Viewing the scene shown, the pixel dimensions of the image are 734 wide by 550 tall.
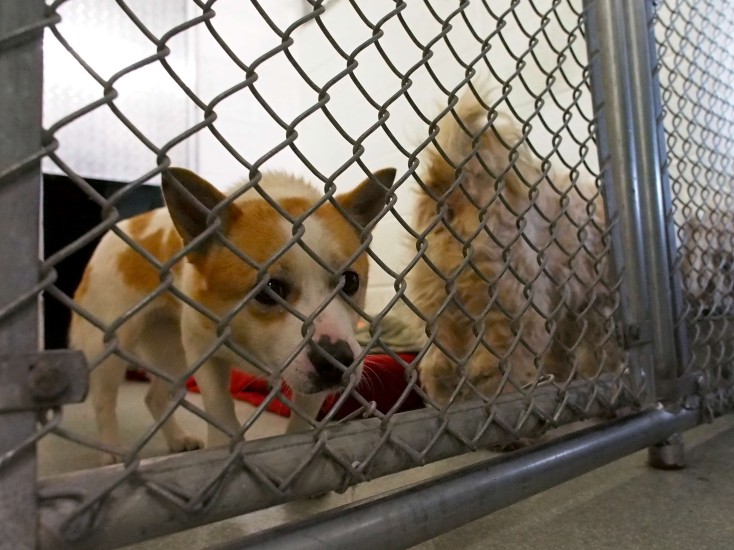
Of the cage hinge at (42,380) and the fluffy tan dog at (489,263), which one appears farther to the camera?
the fluffy tan dog at (489,263)

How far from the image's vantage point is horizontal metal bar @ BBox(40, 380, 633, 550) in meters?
0.53

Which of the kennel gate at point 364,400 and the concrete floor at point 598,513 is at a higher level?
the kennel gate at point 364,400

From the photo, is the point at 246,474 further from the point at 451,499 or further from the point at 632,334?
the point at 632,334

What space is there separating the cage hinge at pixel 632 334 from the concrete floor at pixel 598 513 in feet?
1.25

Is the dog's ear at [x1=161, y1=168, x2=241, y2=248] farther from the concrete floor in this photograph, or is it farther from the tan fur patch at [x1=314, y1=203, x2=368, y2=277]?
the concrete floor

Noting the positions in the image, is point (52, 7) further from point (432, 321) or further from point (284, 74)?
point (284, 74)

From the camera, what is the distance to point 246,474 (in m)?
0.66

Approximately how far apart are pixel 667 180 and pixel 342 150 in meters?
2.62

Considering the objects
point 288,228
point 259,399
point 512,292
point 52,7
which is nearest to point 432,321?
point 288,228

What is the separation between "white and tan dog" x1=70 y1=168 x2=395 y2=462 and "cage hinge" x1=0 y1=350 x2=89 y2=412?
0.19m

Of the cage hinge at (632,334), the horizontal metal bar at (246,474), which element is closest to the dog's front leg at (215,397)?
the horizontal metal bar at (246,474)

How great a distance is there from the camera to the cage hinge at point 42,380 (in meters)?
0.48

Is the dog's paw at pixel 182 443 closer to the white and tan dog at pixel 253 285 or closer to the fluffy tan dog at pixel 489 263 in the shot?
the white and tan dog at pixel 253 285

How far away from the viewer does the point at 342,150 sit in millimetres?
3898
